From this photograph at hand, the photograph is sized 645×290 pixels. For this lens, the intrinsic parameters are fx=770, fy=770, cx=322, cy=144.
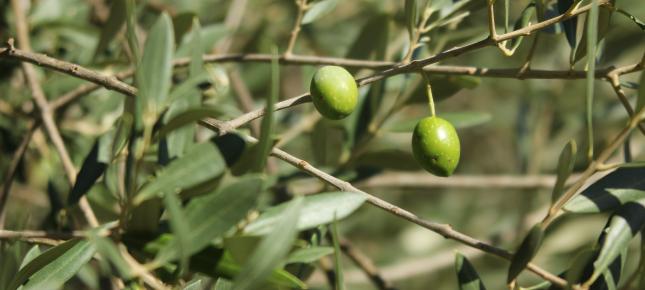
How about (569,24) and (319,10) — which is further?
(319,10)

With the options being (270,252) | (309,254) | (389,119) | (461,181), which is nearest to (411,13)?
(309,254)

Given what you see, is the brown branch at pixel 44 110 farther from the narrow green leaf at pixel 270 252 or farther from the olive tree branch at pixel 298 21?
the narrow green leaf at pixel 270 252

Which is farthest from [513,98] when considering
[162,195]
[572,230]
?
[162,195]

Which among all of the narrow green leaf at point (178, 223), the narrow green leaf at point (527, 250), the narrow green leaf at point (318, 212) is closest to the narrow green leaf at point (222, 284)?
the narrow green leaf at point (318, 212)

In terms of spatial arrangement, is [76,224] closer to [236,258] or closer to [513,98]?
[236,258]

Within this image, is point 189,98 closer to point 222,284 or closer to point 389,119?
point 222,284

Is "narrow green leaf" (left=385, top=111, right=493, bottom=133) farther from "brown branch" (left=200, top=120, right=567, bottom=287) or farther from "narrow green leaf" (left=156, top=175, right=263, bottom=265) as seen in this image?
"narrow green leaf" (left=156, top=175, right=263, bottom=265)
